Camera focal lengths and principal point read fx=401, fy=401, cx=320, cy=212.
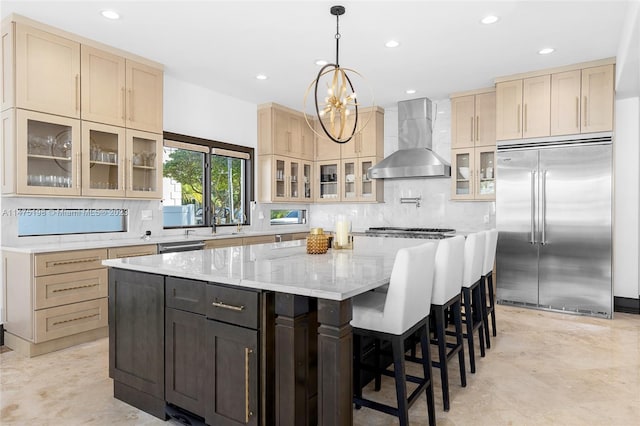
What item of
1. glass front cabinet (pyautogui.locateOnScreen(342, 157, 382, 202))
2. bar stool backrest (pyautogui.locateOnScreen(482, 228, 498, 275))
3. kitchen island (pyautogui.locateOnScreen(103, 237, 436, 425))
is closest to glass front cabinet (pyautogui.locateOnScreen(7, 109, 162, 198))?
kitchen island (pyautogui.locateOnScreen(103, 237, 436, 425))

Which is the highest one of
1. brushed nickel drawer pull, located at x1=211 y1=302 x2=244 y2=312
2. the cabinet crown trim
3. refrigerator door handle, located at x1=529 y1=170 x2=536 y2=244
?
the cabinet crown trim

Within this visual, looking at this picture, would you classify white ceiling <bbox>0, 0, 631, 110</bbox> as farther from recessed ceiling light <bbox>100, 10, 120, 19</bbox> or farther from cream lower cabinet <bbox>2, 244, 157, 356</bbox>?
cream lower cabinet <bbox>2, 244, 157, 356</bbox>

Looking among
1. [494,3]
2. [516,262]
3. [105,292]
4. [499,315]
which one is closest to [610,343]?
[499,315]

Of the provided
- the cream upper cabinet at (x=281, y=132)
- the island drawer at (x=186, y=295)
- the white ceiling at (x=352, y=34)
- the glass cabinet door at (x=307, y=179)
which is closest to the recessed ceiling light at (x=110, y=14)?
the white ceiling at (x=352, y=34)

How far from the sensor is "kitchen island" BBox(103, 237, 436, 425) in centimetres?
165

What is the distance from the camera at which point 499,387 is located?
105 inches

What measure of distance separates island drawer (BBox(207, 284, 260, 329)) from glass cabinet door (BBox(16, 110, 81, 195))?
242cm

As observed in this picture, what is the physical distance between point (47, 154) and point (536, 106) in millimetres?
5067

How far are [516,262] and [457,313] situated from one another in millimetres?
2542

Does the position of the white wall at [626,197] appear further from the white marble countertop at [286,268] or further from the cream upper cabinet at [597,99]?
the white marble countertop at [286,268]

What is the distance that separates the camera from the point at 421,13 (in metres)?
3.27

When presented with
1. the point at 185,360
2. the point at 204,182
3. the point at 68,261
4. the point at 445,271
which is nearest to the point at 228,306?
the point at 185,360

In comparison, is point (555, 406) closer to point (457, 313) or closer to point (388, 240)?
point (457, 313)

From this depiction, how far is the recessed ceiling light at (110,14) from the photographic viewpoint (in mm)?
3230
